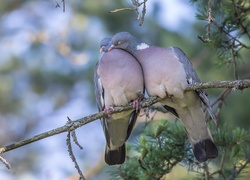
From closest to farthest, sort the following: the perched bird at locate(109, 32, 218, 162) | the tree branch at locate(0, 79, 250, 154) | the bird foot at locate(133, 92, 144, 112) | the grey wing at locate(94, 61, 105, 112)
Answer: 1. the tree branch at locate(0, 79, 250, 154)
2. the bird foot at locate(133, 92, 144, 112)
3. the perched bird at locate(109, 32, 218, 162)
4. the grey wing at locate(94, 61, 105, 112)

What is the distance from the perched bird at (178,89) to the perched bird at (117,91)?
0.07m

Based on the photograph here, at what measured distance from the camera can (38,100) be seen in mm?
9773

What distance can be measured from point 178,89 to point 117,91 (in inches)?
15.8

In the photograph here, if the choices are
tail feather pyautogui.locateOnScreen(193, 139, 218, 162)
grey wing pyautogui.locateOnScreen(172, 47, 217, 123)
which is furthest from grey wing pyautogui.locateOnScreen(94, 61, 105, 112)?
tail feather pyautogui.locateOnScreen(193, 139, 218, 162)

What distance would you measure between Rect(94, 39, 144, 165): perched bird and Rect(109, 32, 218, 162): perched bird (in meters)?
0.07

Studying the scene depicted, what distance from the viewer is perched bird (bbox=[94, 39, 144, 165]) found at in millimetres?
3869

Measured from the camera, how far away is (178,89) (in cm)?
373

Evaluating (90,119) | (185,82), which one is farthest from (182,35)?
(90,119)

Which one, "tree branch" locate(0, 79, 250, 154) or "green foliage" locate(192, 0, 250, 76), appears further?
"green foliage" locate(192, 0, 250, 76)

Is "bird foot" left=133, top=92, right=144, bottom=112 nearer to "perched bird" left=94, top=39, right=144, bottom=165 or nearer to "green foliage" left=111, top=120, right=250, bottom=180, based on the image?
"perched bird" left=94, top=39, right=144, bottom=165

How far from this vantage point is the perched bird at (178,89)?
12.3 feet

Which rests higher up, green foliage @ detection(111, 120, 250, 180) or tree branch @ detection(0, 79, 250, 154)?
tree branch @ detection(0, 79, 250, 154)

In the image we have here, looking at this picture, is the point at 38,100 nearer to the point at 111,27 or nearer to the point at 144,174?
the point at 111,27

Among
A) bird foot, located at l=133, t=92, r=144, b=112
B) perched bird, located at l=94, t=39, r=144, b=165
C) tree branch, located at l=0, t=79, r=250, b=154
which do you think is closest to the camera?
tree branch, located at l=0, t=79, r=250, b=154
